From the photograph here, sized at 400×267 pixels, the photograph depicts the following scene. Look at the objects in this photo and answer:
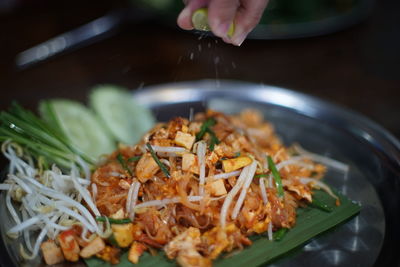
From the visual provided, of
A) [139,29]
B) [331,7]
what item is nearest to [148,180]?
[139,29]

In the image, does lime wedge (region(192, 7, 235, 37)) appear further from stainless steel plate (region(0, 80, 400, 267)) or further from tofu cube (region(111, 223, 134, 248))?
stainless steel plate (region(0, 80, 400, 267))

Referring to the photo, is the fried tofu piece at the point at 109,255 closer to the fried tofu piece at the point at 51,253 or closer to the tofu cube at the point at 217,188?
the fried tofu piece at the point at 51,253

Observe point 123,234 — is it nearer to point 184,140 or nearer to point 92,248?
point 92,248

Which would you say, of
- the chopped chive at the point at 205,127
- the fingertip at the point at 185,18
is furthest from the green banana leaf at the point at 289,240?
the fingertip at the point at 185,18

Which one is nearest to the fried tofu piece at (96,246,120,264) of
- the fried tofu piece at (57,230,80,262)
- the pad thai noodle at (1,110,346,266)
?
the pad thai noodle at (1,110,346,266)

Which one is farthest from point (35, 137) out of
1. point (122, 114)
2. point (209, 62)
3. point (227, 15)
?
point (209, 62)

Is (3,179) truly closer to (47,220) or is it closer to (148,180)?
(47,220)
